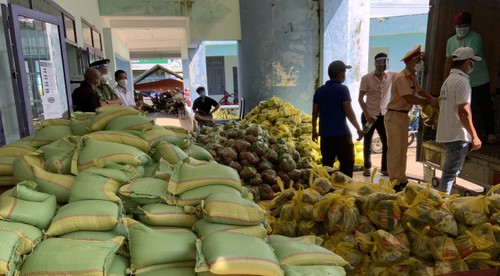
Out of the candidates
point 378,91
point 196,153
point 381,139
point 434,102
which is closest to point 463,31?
point 434,102

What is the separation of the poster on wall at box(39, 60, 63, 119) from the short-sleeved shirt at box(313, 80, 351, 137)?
322 cm

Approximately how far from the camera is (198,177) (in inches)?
70.3

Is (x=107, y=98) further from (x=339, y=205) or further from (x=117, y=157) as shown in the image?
(x=339, y=205)

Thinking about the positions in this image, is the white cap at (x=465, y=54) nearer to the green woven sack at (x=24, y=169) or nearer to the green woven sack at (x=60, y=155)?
the green woven sack at (x=60, y=155)

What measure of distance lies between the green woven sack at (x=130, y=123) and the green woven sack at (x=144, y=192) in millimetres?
912

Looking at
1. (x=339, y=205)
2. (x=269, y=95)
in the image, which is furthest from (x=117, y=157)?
(x=269, y=95)

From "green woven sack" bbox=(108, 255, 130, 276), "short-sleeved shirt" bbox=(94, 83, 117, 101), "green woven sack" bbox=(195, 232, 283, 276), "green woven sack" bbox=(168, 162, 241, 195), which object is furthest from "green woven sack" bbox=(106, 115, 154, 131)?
"short-sleeved shirt" bbox=(94, 83, 117, 101)

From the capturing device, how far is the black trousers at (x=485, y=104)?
4125 millimetres

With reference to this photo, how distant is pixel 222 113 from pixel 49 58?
970 centimetres

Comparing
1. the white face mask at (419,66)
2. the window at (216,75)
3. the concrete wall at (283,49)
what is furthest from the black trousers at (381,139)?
the window at (216,75)

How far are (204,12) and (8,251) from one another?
8.53m

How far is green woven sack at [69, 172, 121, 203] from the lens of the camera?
1576 mm

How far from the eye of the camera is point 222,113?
1400cm

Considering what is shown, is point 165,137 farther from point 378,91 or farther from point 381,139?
point 381,139
